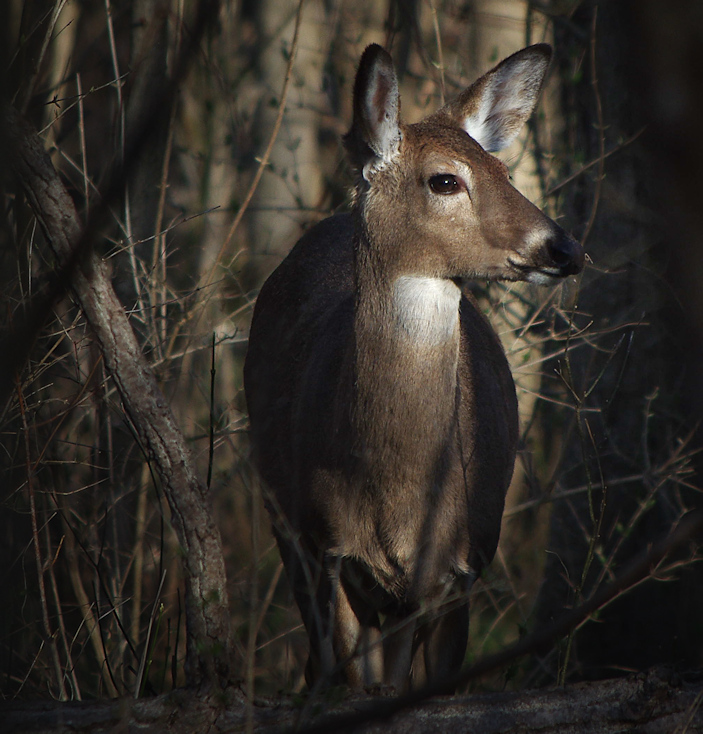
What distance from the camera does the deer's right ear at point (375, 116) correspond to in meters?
3.66

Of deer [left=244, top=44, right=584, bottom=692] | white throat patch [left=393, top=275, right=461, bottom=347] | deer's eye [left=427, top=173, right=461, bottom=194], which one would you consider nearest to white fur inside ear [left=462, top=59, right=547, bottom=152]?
deer [left=244, top=44, right=584, bottom=692]

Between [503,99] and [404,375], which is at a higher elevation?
[503,99]

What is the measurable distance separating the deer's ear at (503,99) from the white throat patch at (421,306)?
43.2 inches

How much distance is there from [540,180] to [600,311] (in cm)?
116

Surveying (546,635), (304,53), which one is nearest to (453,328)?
(546,635)

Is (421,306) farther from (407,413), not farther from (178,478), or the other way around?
(178,478)

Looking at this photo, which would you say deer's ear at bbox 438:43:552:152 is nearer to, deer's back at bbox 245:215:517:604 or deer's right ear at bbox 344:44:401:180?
deer's right ear at bbox 344:44:401:180

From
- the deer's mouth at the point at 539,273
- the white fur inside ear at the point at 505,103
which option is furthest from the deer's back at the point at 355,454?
the white fur inside ear at the point at 505,103

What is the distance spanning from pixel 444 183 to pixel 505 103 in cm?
104

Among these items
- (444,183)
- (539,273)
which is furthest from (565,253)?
(444,183)

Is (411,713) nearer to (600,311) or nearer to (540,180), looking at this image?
(600,311)

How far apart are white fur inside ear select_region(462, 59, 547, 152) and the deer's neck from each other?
1.10 meters

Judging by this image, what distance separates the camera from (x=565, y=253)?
11.0 feet

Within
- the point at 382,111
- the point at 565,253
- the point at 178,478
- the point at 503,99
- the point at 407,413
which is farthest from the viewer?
the point at 503,99
